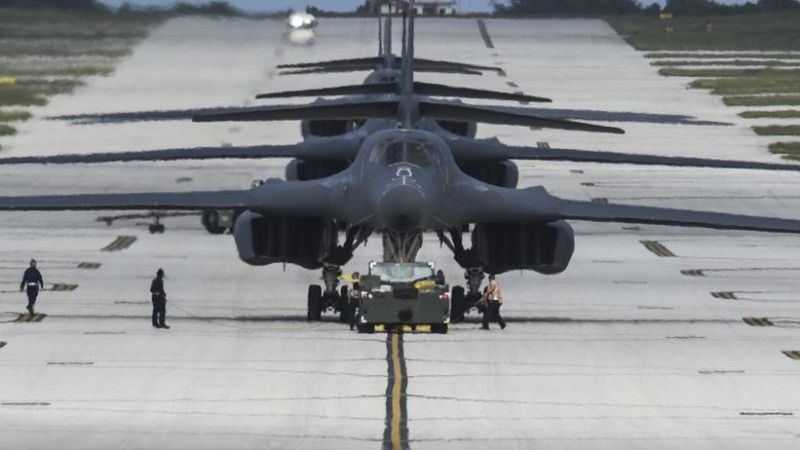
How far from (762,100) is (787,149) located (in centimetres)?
2587

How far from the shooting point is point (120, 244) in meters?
63.6

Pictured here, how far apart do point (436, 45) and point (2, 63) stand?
32.7m

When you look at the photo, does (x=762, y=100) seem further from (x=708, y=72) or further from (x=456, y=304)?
(x=456, y=304)

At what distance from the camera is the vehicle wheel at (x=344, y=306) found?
4694 cm

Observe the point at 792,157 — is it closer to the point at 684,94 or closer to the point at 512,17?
the point at 684,94

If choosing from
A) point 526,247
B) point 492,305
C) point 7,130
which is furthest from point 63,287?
point 7,130

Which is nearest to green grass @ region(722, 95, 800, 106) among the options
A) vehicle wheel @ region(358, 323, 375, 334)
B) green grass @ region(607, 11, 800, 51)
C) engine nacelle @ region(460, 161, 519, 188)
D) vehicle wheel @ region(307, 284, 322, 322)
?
green grass @ region(607, 11, 800, 51)

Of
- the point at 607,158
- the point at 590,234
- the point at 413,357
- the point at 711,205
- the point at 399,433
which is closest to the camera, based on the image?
the point at 399,433

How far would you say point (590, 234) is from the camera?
67375mm

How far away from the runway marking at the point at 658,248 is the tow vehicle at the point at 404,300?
19.2m

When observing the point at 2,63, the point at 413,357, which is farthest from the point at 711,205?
the point at 2,63

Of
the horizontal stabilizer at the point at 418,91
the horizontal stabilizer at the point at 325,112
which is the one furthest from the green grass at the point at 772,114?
the horizontal stabilizer at the point at 325,112

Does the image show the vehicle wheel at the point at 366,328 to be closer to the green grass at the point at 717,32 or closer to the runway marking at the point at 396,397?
the runway marking at the point at 396,397

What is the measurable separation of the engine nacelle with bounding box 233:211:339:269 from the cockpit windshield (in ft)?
8.27
